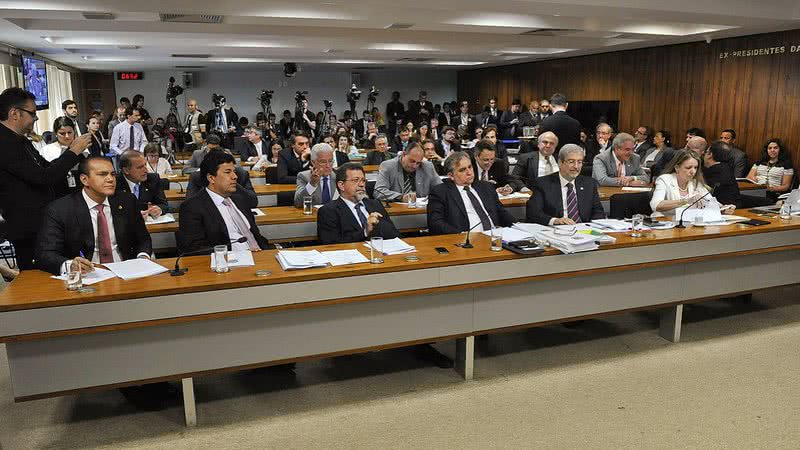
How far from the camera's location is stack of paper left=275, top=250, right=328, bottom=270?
309 cm

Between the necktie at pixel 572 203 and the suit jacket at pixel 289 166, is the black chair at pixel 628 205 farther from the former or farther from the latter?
the suit jacket at pixel 289 166

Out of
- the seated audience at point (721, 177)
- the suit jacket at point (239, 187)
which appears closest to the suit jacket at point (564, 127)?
the seated audience at point (721, 177)

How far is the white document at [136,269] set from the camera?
2951 millimetres

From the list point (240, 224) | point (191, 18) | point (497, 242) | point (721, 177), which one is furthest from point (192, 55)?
point (497, 242)

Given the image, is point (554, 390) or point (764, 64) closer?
point (554, 390)

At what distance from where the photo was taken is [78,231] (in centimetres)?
329

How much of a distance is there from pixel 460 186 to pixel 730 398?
2.12 m

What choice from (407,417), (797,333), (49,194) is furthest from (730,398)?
(49,194)

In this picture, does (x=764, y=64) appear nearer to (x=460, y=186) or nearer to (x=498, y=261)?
(x=460, y=186)

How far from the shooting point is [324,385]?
136 inches

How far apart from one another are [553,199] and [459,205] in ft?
2.42

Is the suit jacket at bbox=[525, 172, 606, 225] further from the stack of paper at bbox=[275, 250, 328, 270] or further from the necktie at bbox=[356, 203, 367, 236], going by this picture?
the stack of paper at bbox=[275, 250, 328, 270]

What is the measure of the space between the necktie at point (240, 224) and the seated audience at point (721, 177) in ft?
13.1

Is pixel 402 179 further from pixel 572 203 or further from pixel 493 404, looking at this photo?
pixel 493 404
